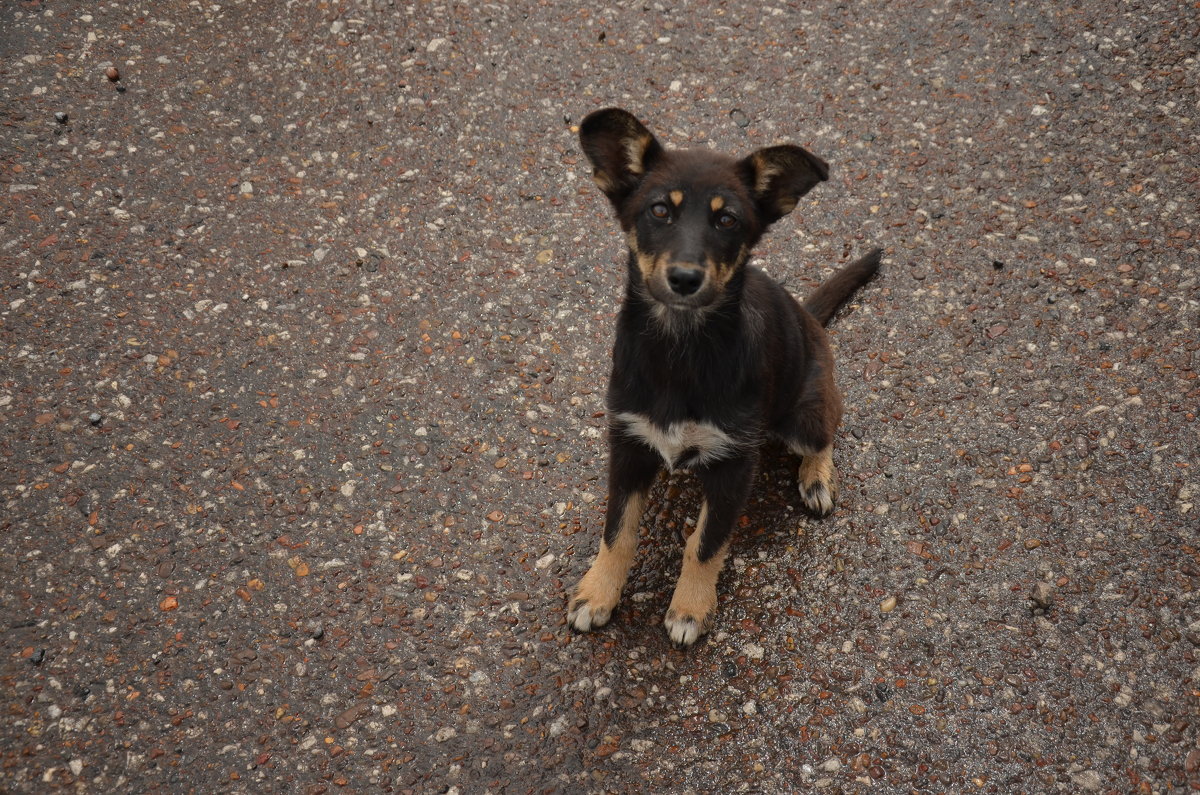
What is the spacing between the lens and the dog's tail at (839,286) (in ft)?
15.8

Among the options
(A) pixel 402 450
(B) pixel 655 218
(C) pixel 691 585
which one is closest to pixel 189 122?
(A) pixel 402 450

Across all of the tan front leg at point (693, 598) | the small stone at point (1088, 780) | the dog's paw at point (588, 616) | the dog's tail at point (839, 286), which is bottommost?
the small stone at point (1088, 780)

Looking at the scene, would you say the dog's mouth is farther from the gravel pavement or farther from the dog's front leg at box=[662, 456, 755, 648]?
the gravel pavement

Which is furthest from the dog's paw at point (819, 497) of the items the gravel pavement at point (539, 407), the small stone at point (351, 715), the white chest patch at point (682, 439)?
the small stone at point (351, 715)

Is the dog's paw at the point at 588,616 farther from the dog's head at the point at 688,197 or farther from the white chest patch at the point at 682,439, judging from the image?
the dog's head at the point at 688,197

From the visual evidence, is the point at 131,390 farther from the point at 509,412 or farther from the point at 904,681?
the point at 904,681

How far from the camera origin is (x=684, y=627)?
3.89m

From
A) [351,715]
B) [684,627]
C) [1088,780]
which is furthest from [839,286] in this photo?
[351,715]

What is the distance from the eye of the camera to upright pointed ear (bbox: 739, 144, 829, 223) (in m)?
3.31

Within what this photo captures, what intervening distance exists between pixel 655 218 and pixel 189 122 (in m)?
3.91

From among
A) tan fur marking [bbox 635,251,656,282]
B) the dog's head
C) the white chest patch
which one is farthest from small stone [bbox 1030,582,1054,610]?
tan fur marking [bbox 635,251,656,282]

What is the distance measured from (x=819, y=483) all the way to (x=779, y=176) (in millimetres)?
1502

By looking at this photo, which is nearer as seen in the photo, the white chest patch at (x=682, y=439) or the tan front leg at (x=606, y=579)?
the white chest patch at (x=682, y=439)

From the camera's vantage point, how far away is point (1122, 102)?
19.1ft
